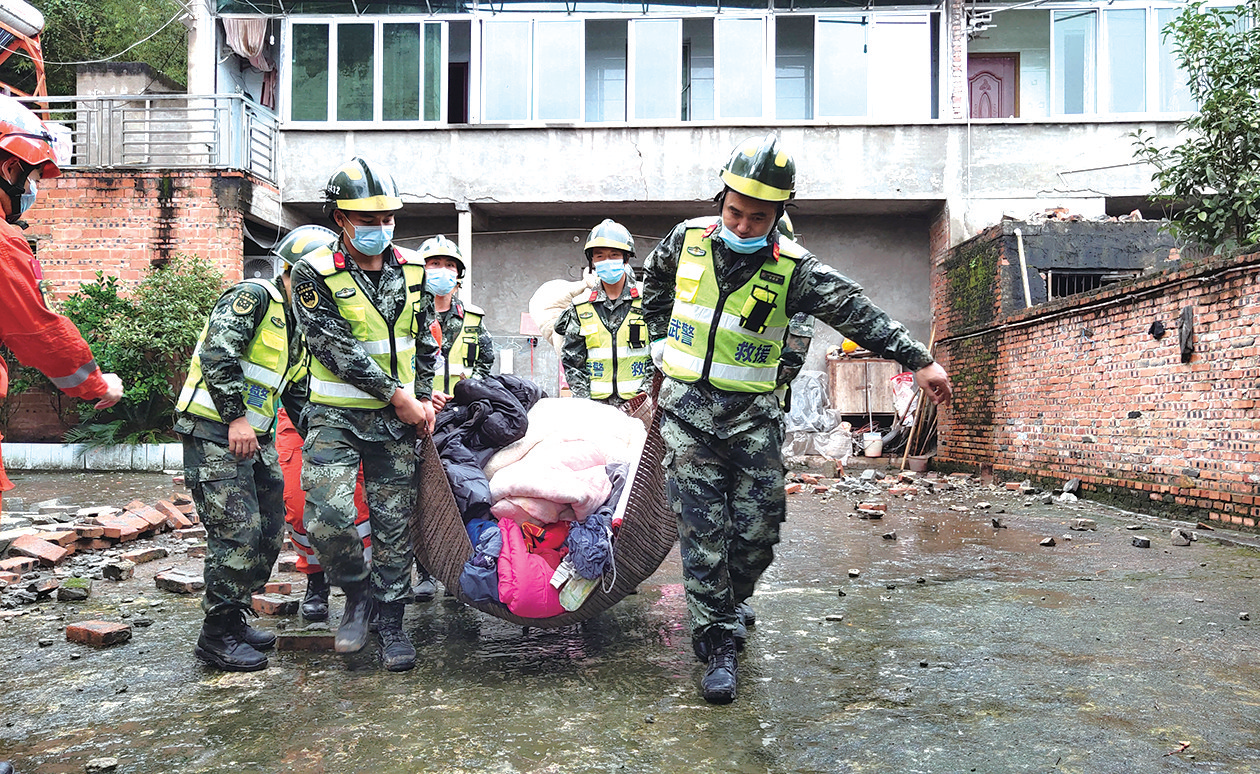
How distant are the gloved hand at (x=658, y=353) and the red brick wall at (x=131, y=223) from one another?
11539 mm

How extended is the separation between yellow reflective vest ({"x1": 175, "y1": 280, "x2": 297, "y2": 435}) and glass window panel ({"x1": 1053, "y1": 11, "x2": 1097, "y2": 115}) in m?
15.7

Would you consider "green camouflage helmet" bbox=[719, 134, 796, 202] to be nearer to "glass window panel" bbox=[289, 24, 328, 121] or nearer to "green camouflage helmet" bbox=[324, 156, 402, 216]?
"green camouflage helmet" bbox=[324, 156, 402, 216]

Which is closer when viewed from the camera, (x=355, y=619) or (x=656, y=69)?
(x=355, y=619)

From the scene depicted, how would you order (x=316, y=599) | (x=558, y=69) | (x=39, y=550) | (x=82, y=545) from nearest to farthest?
(x=316, y=599) → (x=39, y=550) → (x=82, y=545) → (x=558, y=69)

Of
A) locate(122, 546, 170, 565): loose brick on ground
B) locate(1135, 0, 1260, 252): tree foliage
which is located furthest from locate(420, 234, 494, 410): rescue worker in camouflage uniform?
locate(1135, 0, 1260, 252): tree foliage

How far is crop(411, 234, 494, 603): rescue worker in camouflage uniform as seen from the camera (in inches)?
253

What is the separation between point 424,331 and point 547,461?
855mm

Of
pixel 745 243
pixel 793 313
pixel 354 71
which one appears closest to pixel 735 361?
pixel 793 313

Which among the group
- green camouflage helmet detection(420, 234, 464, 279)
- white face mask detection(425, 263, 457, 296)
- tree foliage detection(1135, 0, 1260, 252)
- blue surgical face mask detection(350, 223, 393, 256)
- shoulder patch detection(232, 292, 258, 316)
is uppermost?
tree foliage detection(1135, 0, 1260, 252)

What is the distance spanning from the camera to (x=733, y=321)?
3.60 metres

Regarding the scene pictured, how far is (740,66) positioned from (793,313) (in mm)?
13304

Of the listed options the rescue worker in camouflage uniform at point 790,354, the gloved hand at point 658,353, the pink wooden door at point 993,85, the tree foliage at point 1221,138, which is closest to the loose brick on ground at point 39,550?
the gloved hand at point 658,353

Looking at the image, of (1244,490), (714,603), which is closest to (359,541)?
(714,603)

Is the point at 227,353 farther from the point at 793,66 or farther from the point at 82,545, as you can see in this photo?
the point at 793,66
